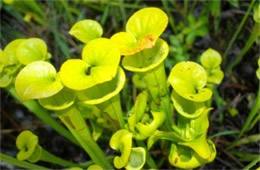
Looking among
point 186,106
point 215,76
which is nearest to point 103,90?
point 186,106

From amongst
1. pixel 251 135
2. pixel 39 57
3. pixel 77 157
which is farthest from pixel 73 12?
pixel 251 135

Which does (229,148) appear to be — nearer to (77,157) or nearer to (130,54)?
(77,157)

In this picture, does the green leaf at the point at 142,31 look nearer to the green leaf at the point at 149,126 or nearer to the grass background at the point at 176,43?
the green leaf at the point at 149,126

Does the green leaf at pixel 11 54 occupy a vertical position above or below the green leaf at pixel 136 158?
above

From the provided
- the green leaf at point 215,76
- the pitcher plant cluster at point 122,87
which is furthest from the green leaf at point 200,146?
the green leaf at point 215,76

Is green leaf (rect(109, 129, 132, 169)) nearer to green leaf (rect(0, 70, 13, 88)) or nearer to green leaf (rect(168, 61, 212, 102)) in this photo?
green leaf (rect(168, 61, 212, 102))
